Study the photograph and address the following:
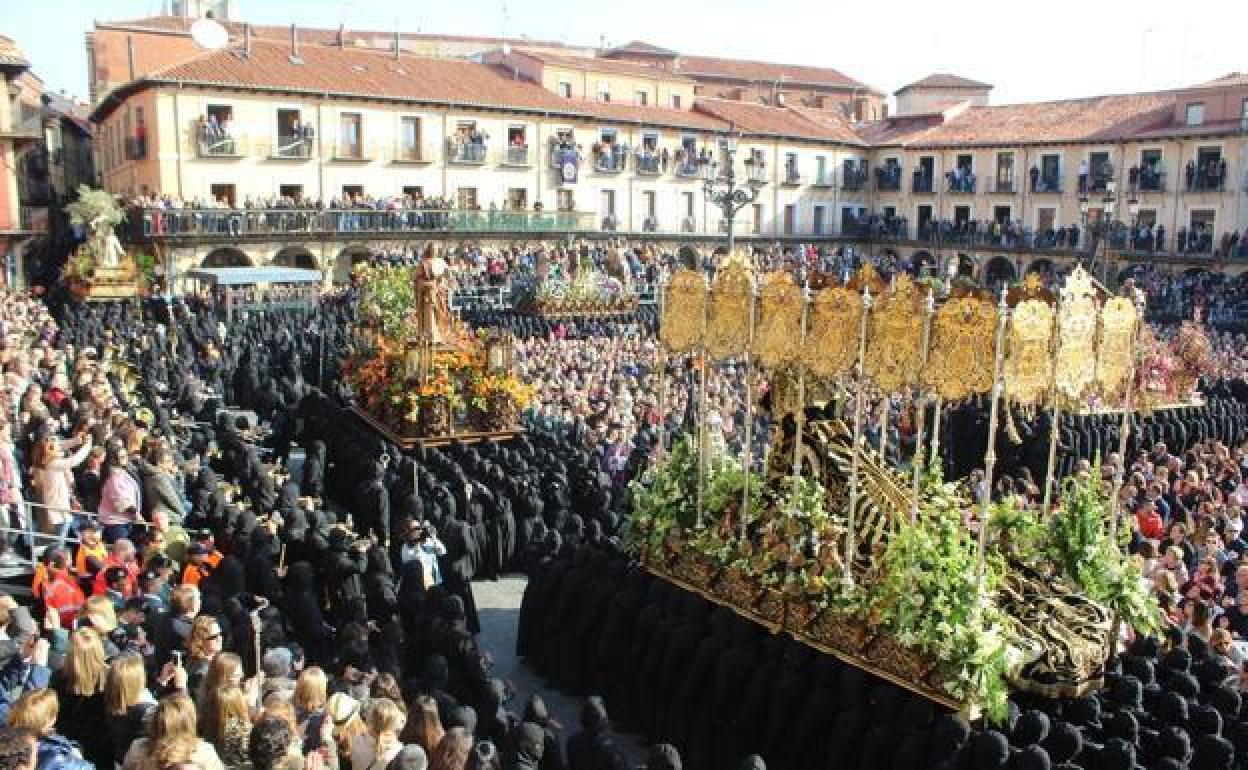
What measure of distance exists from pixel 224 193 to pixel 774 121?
23.9 meters

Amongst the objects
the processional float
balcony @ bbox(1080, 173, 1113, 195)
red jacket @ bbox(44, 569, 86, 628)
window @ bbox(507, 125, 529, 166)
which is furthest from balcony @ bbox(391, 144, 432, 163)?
red jacket @ bbox(44, 569, 86, 628)

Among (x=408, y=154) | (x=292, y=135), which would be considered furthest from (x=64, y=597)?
(x=408, y=154)

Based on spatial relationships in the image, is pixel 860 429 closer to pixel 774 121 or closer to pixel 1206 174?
pixel 1206 174

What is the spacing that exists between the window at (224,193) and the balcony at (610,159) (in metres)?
13.8

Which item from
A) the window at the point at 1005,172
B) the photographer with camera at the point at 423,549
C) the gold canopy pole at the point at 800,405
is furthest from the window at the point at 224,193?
the window at the point at 1005,172

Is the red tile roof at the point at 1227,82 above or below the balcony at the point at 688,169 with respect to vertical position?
above

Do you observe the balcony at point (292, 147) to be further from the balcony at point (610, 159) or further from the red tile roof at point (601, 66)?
the red tile roof at point (601, 66)

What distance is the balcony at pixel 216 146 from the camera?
32.4m

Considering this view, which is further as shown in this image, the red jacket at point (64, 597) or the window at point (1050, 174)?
the window at point (1050, 174)

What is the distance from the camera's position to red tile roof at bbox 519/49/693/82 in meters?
42.8

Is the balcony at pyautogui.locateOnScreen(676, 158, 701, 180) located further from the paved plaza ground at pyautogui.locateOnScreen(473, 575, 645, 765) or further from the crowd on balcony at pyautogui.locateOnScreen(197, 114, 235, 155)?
the paved plaza ground at pyautogui.locateOnScreen(473, 575, 645, 765)

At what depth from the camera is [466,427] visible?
646 inches

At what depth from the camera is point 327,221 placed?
3266 centimetres

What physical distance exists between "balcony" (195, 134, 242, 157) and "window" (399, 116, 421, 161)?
19.2 feet
